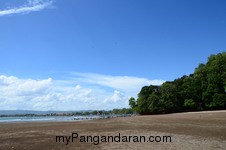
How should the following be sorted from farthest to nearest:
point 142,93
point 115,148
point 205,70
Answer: point 142,93 < point 205,70 < point 115,148

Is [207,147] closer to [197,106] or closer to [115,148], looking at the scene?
[115,148]

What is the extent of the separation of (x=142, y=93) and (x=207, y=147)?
87.3 metres

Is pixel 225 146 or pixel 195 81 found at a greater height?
pixel 195 81

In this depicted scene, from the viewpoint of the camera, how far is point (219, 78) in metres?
69.9

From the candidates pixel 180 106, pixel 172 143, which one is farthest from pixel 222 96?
pixel 172 143

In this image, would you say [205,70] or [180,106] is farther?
[180,106]

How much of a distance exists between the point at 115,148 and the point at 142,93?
285 feet

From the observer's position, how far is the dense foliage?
70.5m

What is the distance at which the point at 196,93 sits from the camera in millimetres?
77750

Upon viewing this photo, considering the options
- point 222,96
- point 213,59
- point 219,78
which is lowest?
point 222,96

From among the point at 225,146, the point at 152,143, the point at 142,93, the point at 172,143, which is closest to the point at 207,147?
the point at 225,146

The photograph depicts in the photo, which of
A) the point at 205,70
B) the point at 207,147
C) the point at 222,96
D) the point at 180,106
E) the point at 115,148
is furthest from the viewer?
the point at 180,106

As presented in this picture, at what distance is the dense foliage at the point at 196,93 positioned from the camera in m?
70.5

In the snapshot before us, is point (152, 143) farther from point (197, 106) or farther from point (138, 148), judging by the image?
point (197, 106)
